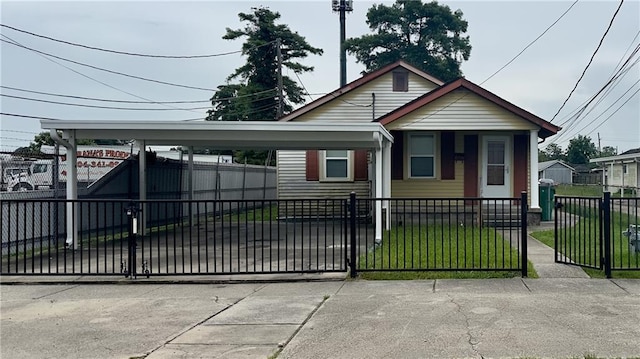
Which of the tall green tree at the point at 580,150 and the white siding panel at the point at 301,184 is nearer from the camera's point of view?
the white siding panel at the point at 301,184

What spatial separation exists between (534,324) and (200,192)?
1558 cm

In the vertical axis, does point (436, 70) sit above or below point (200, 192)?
above

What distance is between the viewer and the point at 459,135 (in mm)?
17062

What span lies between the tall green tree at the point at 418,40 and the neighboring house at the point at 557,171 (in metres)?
23.4

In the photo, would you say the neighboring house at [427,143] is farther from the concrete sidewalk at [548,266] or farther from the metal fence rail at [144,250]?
the concrete sidewalk at [548,266]

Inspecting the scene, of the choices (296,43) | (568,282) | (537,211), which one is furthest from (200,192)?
(296,43)

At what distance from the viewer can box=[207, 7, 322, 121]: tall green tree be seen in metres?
36.2

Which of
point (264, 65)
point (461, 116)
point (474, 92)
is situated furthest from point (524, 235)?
point (264, 65)

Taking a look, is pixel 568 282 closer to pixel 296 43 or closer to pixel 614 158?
pixel 296 43

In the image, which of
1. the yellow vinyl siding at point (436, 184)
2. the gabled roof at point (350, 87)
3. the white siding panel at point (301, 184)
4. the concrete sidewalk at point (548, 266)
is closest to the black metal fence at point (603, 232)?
the concrete sidewalk at point (548, 266)

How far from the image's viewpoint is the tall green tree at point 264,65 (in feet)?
119

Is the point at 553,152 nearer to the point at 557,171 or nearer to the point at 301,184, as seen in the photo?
the point at 557,171

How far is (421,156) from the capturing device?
17.3 metres

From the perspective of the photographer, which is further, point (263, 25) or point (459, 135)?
point (263, 25)
